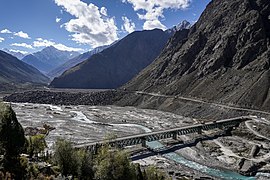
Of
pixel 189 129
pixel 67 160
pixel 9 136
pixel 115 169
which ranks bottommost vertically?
pixel 189 129

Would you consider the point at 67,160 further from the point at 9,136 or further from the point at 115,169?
the point at 9,136

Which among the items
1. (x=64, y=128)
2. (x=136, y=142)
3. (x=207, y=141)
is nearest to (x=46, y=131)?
(x=64, y=128)

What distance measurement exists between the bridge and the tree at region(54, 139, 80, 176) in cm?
3748

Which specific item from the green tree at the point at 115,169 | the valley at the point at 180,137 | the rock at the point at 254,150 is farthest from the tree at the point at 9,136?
the rock at the point at 254,150

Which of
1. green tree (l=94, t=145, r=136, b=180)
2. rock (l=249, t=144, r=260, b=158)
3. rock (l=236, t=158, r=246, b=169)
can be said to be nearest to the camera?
green tree (l=94, t=145, r=136, b=180)

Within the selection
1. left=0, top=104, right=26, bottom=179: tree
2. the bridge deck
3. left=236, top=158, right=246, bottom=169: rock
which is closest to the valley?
left=236, top=158, right=246, bottom=169: rock

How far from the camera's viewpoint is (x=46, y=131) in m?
134

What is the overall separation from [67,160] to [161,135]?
7417cm

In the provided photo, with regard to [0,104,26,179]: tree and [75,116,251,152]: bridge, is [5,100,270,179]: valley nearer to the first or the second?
[75,116,251,152]: bridge

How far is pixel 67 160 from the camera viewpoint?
4975 cm

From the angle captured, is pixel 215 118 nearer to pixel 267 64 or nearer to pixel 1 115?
pixel 267 64

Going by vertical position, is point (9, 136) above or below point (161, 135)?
above

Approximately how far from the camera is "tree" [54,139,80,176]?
48.5 metres

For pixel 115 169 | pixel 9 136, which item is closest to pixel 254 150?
pixel 115 169
